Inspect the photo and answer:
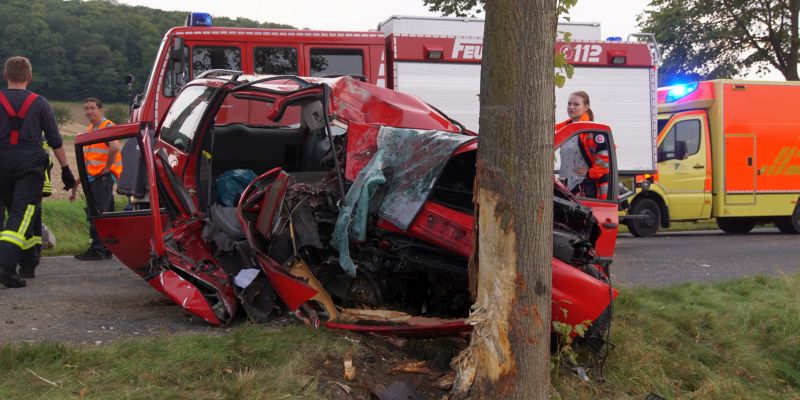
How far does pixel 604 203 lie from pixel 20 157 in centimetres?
456

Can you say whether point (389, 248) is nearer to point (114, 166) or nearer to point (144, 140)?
point (144, 140)

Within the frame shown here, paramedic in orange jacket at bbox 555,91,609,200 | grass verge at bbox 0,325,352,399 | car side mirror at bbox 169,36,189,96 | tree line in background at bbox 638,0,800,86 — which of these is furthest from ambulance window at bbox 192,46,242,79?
tree line in background at bbox 638,0,800,86

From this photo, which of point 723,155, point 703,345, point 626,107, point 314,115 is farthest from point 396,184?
point 723,155

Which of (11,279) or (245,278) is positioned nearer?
(245,278)

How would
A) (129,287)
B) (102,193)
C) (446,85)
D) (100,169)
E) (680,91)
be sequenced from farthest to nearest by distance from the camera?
(680,91)
(446,85)
(102,193)
(100,169)
(129,287)

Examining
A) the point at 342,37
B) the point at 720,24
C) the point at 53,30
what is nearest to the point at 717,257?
→ the point at 342,37

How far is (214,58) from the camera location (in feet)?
31.6

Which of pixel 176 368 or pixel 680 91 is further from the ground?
pixel 680 91

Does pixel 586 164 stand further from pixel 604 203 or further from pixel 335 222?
pixel 335 222

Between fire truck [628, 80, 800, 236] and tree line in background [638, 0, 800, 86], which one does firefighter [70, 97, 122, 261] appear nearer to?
fire truck [628, 80, 800, 236]

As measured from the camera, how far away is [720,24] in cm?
2342

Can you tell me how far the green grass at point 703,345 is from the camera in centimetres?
468

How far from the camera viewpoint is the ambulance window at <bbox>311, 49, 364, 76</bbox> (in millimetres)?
9914

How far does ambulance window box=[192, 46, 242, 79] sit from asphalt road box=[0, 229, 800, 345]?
2924 millimetres
